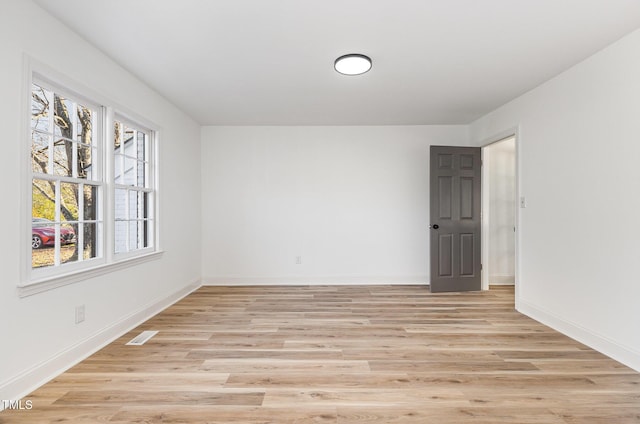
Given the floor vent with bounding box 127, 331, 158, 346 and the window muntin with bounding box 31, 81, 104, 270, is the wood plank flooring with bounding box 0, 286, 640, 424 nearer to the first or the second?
the floor vent with bounding box 127, 331, 158, 346

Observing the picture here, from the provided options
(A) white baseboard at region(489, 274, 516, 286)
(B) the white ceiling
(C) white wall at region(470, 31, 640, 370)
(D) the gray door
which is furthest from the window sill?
(A) white baseboard at region(489, 274, 516, 286)

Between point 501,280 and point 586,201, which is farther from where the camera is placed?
point 501,280

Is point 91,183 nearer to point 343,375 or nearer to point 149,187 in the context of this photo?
point 149,187

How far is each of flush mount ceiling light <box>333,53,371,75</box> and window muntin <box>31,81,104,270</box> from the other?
2175 millimetres

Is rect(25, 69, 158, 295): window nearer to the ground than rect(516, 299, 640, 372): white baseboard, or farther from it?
farther from it

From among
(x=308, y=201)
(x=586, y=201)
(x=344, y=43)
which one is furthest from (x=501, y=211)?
(x=344, y=43)

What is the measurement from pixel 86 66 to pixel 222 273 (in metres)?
3.42

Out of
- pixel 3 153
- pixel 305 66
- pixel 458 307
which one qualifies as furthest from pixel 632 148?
pixel 3 153

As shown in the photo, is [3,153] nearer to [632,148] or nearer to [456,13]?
[456,13]

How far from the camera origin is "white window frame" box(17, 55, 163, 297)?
82.8 inches

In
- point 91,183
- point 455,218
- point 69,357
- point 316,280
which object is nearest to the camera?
point 69,357

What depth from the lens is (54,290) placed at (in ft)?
7.63

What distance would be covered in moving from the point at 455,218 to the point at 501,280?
1435 millimetres

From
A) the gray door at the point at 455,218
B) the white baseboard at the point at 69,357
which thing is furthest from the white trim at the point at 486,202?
the white baseboard at the point at 69,357
